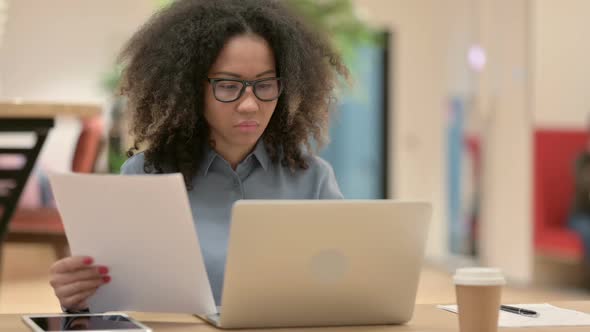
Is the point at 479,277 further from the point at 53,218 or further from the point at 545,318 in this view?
the point at 53,218

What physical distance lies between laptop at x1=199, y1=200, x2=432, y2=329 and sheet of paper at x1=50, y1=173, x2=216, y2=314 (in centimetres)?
6

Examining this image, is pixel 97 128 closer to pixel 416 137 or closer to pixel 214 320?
pixel 214 320

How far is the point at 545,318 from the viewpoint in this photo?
143cm

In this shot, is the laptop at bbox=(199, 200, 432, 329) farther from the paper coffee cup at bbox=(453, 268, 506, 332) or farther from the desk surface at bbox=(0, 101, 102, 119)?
the desk surface at bbox=(0, 101, 102, 119)

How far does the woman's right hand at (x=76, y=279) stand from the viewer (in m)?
1.32

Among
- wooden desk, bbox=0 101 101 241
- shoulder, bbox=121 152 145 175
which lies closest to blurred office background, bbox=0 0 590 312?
wooden desk, bbox=0 101 101 241

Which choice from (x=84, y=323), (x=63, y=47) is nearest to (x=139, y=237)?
(x=84, y=323)

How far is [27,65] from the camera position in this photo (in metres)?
7.22

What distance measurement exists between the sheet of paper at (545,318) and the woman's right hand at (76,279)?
0.53 metres

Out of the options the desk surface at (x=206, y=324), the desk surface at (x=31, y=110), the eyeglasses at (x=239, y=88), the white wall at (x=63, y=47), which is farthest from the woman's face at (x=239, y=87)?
the white wall at (x=63, y=47)

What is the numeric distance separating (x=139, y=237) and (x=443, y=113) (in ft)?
19.3

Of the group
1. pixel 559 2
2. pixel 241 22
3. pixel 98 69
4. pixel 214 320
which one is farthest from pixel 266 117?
pixel 98 69

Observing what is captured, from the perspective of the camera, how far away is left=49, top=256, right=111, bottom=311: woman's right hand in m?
1.32

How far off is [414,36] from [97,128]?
4081mm
